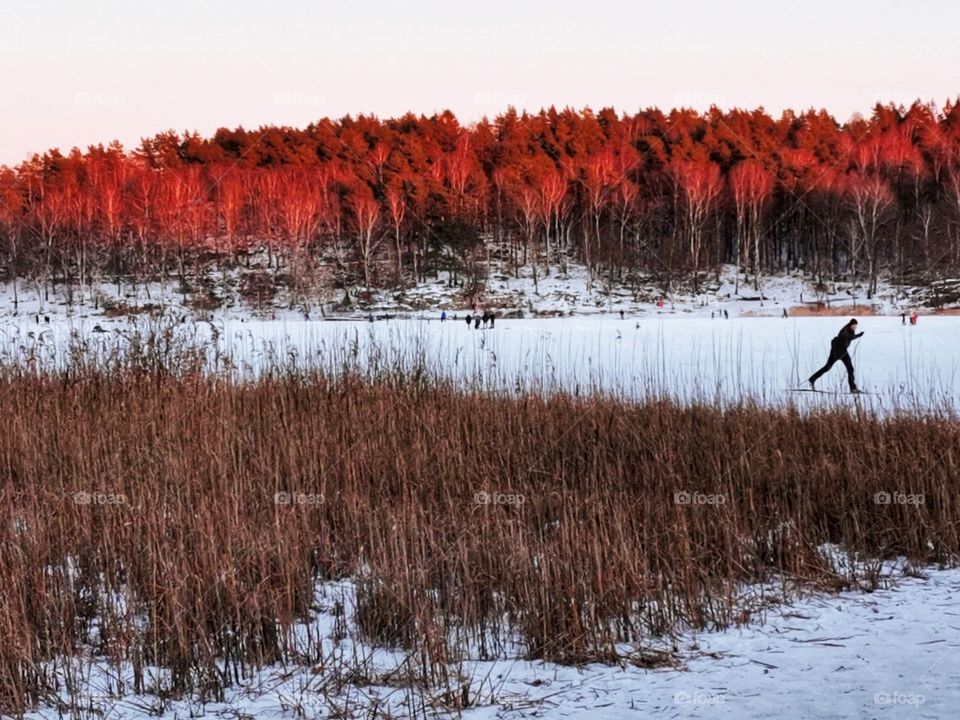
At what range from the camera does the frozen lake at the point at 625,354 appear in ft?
27.4

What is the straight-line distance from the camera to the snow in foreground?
2.62 meters

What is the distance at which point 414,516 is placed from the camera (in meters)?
3.91

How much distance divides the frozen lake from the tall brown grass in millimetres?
1207

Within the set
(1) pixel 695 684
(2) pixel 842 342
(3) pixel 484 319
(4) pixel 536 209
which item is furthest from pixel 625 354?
(4) pixel 536 209

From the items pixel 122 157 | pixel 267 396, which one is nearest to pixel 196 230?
pixel 122 157

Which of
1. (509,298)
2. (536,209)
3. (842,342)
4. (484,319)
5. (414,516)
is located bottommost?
(414,516)

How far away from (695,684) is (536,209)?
4996cm

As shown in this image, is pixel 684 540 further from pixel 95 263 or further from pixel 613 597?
pixel 95 263

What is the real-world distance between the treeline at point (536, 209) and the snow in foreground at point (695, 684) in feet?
140

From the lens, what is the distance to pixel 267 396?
23.3ft

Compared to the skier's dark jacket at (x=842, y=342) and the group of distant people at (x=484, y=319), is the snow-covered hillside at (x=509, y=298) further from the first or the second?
the skier's dark jacket at (x=842, y=342)

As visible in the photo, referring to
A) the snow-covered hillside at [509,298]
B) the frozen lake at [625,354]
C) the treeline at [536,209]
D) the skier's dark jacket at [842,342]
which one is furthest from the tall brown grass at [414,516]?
the treeline at [536,209]

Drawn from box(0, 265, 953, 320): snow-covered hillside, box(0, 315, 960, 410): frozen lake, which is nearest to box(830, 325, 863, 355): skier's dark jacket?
box(0, 315, 960, 410): frozen lake

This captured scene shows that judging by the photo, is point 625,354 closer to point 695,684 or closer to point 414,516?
point 414,516
